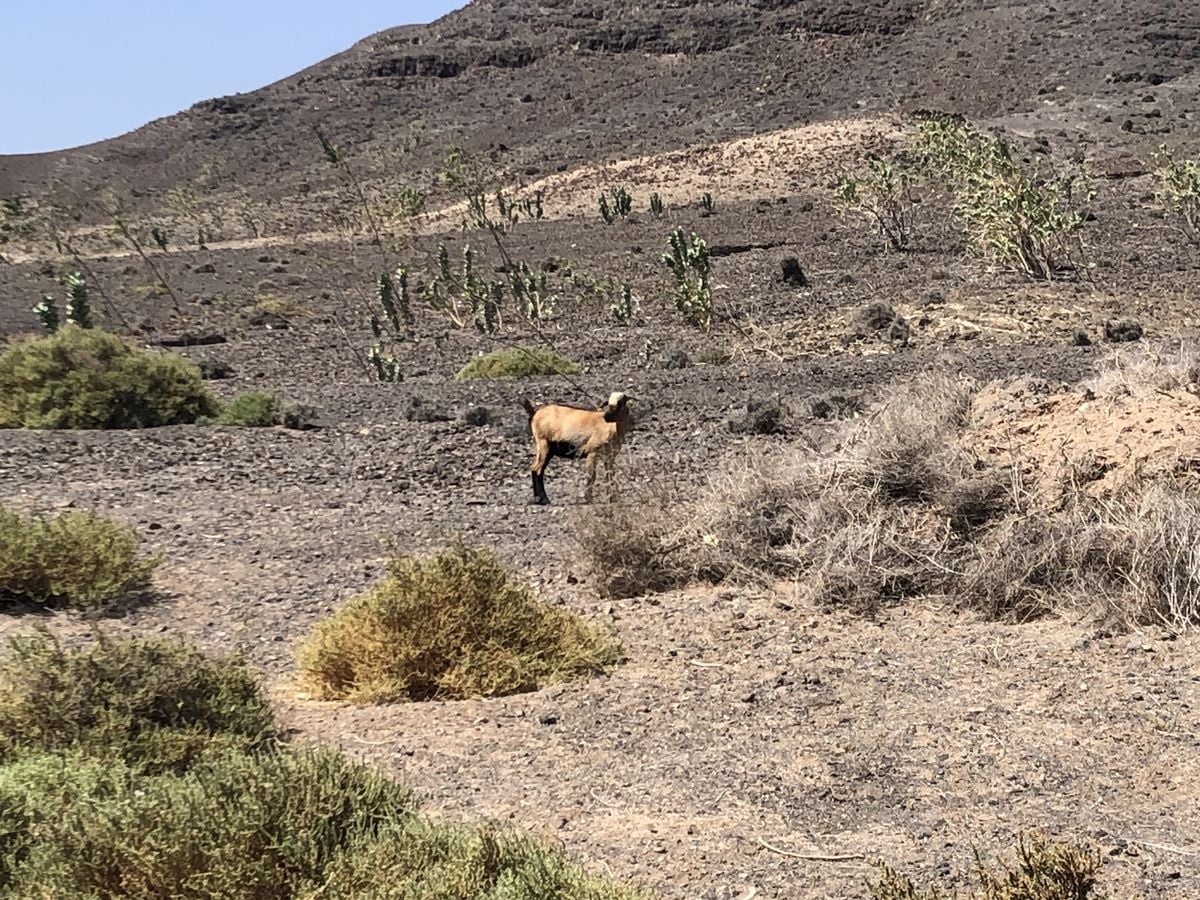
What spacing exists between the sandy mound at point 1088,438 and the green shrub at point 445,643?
8.95 ft

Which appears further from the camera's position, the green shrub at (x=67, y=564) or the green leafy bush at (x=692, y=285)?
the green leafy bush at (x=692, y=285)

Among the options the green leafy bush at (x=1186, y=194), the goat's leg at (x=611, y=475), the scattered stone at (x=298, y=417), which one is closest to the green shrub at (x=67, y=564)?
the goat's leg at (x=611, y=475)

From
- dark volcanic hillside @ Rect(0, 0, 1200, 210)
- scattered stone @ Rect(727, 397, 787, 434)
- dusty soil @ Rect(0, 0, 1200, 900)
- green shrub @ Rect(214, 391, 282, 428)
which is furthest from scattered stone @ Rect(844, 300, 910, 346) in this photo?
dark volcanic hillside @ Rect(0, 0, 1200, 210)

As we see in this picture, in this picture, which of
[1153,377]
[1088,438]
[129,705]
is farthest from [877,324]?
[129,705]

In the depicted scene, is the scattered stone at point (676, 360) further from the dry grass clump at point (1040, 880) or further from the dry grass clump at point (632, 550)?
the dry grass clump at point (1040, 880)

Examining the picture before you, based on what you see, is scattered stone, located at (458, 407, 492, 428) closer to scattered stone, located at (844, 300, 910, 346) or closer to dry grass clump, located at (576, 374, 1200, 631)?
dry grass clump, located at (576, 374, 1200, 631)

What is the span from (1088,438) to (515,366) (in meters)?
13.1

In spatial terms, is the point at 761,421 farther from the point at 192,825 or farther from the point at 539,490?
the point at 192,825

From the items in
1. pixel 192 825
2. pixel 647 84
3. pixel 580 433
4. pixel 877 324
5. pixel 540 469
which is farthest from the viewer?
pixel 647 84

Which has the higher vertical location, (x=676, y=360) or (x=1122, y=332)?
(x=676, y=360)

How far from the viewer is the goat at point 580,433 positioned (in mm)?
10312

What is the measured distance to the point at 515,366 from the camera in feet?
64.4

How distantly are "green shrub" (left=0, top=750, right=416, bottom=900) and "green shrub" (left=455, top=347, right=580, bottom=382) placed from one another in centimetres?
1497

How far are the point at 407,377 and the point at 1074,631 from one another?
16.9 metres
